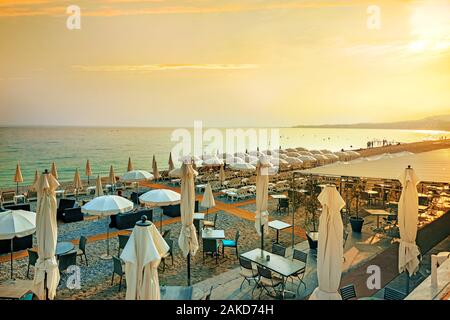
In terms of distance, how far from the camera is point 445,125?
82.9 feet

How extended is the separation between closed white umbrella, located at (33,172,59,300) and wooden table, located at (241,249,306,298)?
13.6 feet

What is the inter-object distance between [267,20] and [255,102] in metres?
8.73

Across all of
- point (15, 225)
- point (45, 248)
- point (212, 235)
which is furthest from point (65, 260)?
point (212, 235)

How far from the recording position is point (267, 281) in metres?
6.53

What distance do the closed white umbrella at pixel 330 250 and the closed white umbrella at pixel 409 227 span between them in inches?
101

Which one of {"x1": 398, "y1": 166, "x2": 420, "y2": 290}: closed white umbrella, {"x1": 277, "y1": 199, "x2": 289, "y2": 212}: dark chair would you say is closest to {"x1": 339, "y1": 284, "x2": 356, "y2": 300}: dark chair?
{"x1": 398, "y1": 166, "x2": 420, "y2": 290}: closed white umbrella

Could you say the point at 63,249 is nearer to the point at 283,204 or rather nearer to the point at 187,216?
the point at 187,216

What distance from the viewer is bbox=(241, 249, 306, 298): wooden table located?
20.1 ft

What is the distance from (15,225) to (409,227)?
9.14 meters

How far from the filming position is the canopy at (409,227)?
6.20 metres

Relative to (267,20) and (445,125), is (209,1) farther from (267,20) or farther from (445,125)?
(445,125)

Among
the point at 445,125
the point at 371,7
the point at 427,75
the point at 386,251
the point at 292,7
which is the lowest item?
the point at 386,251
